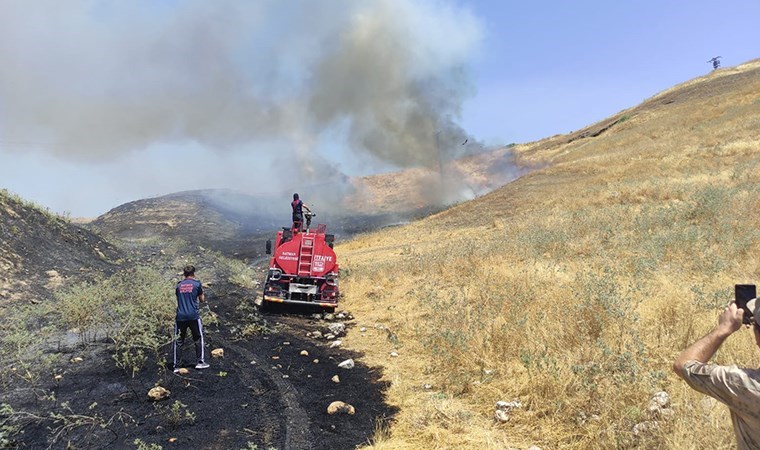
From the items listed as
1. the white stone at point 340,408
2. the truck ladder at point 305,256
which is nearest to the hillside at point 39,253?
the truck ladder at point 305,256

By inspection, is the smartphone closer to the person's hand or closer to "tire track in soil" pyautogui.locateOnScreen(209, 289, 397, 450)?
the person's hand

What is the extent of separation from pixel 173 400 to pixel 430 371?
3422 mm

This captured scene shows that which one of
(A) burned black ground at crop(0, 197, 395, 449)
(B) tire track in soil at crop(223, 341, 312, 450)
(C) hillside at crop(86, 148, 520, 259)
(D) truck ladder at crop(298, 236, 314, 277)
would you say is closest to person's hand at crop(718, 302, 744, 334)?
(A) burned black ground at crop(0, 197, 395, 449)

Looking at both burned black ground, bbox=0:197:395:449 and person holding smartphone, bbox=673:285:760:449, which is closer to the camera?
person holding smartphone, bbox=673:285:760:449

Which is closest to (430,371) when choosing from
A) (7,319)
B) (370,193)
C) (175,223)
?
(7,319)

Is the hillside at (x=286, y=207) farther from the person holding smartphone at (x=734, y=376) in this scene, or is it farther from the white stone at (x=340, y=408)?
the person holding smartphone at (x=734, y=376)

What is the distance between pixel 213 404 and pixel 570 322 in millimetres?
4810

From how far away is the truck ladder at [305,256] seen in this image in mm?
10898

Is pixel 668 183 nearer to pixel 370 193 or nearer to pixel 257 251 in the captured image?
pixel 257 251

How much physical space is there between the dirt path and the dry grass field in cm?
62

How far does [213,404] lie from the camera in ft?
18.1

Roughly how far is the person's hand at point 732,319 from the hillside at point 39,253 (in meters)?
11.4

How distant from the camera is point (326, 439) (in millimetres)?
4762

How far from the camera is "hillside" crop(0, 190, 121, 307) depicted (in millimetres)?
10132
